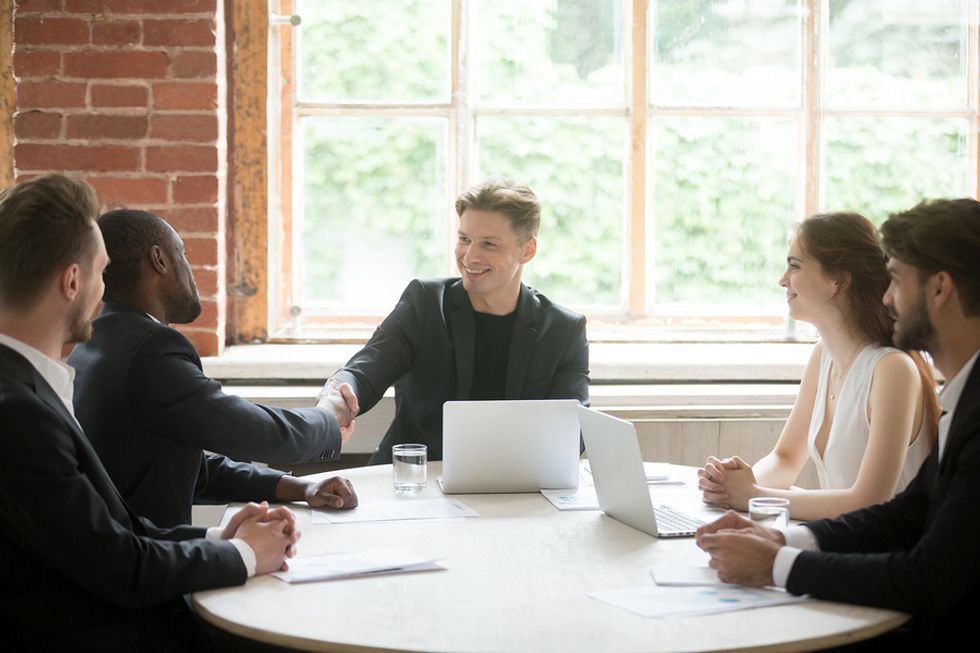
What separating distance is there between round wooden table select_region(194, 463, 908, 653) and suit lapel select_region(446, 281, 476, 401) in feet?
3.17

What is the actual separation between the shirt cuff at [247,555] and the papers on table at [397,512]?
39 centimetres

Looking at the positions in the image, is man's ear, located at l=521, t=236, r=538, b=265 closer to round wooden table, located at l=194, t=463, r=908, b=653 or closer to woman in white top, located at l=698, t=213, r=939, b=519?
woman in white top, located at l=698, t=213, r=939, b=519

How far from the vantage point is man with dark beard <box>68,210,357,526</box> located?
7.12ft

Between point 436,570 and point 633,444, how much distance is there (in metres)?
0.45

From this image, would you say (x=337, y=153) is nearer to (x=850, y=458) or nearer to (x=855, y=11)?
(x=855, y=11)

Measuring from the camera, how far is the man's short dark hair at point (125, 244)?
2275 millimetres

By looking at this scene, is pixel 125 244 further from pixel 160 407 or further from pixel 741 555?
pixel 741 555

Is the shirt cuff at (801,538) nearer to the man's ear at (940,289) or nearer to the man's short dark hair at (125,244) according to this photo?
the man's ear at (940,289)

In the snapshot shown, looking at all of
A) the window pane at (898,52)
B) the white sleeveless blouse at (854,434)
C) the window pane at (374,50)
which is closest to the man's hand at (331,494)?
the white sleeveless blouse at (854,434)

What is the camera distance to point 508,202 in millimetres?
3168

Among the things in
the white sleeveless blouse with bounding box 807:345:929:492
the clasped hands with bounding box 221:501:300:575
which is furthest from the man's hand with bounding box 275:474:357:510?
the white sleeveless blouse with bounding box 807:345:929:492

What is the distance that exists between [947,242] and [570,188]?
Result: 2224 mm

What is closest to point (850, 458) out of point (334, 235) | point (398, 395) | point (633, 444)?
point (633, 444)

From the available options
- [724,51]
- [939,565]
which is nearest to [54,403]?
[939,565]
